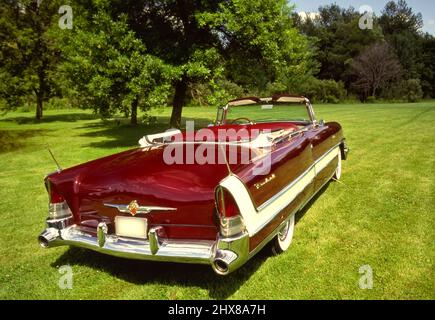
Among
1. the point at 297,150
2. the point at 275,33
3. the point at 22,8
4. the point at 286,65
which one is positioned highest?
the point at 22,8

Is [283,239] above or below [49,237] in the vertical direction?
below

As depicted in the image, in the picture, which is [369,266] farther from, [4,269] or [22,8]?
[22,8]

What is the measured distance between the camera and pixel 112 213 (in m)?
3.31

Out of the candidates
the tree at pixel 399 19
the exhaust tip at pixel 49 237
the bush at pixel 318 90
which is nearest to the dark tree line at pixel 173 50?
the exhaust tip at pixel 49 237

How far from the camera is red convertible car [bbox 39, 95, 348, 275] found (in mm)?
2895

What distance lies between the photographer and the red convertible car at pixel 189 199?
2895mm

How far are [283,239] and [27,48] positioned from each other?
22.1m

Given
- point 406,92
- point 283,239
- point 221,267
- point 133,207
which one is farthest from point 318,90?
point 221,267

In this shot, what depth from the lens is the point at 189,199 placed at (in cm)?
307

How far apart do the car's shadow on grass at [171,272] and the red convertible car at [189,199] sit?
0.45 metres

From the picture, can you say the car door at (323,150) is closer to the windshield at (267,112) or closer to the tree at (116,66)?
the windshield at (267,112)

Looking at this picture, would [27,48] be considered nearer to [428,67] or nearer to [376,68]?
[376,68]
